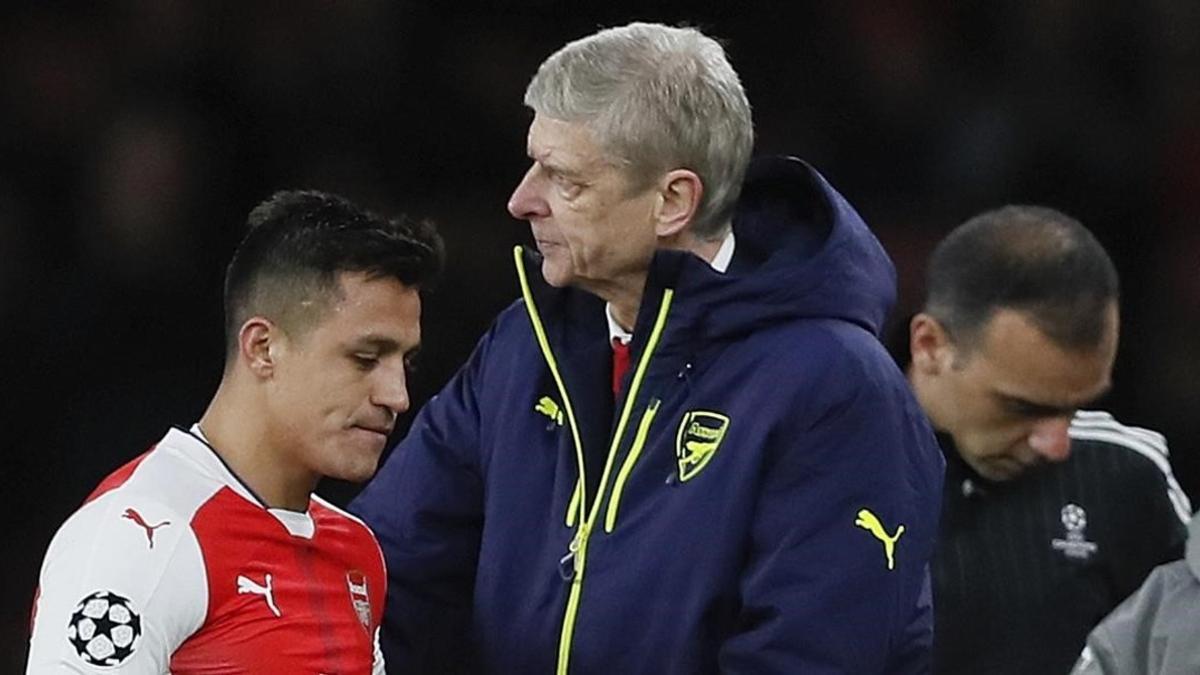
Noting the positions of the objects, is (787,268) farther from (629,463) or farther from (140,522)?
(140,522)

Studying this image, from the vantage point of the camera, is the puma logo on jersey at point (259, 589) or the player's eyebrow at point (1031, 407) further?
the player's eyebrow at point (1031, 407)

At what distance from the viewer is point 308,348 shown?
3.73 m

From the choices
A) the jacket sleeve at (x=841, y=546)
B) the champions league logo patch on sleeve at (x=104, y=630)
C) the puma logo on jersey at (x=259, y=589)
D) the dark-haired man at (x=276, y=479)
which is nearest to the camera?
the champions league logo patch on sleeve at (x=104, y=630)

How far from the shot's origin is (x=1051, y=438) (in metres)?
4.52

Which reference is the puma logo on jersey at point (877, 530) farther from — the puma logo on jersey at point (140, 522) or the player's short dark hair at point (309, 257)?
the puma logo on jersey at point (140, 522)

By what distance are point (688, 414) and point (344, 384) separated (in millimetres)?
501

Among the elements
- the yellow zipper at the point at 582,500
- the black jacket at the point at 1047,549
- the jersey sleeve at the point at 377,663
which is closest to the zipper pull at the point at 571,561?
the yellow zipper at the point at 582,500

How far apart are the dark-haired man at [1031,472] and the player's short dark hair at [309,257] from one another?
3.65ft

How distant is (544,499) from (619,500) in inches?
6.6

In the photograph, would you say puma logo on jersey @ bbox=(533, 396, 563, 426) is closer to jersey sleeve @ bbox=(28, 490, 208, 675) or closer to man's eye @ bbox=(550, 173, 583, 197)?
man's eye @ bbox=(550, 173, 583, 197)

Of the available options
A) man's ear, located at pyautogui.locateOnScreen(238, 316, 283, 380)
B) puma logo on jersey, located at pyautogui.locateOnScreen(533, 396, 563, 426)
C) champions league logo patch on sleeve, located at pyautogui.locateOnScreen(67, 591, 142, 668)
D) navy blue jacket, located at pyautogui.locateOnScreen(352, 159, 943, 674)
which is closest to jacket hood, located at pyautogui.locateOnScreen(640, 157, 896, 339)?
navy blue jacket, located at pyautogui.locateOnScreen(352, 159, 943, 674)

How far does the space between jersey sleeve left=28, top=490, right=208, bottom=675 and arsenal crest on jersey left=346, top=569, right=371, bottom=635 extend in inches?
14.6

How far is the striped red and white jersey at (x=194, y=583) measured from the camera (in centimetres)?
335

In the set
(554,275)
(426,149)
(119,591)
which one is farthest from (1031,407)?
(426,149)
